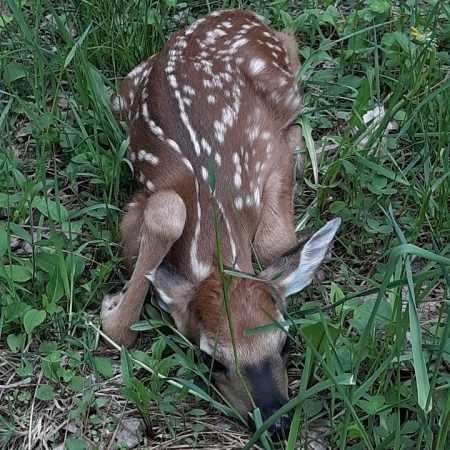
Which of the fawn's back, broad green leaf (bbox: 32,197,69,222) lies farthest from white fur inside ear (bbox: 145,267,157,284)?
broad green leaf (bbox: 32,197,69,222)

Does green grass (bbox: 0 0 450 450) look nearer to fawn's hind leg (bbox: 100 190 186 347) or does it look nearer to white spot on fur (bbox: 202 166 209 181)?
fawn's hind leg (bbox: 100 190 186 347)

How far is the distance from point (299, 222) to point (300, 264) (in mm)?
784

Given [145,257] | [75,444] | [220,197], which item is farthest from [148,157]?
[75,444]

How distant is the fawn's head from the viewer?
3.24 meters

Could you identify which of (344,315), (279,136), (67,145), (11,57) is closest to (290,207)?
(279,136)

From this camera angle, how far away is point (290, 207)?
4.17 meters

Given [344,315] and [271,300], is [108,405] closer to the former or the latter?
[271,300]

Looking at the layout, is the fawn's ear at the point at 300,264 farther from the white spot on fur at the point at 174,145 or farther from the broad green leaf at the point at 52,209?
the broad green leaf at the point at 52,209

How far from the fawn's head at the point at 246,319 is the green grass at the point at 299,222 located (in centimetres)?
10

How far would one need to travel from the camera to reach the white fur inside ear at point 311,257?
338cm

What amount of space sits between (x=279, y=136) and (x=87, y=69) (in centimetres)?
104

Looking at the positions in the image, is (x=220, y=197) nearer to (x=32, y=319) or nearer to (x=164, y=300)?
(x=164, y=300)

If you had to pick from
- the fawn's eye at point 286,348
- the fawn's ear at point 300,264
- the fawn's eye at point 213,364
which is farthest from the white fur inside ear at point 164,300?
the fawn's eye at point 286,348

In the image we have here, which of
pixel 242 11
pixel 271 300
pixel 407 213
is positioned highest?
pixel 242 11
